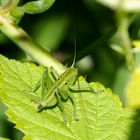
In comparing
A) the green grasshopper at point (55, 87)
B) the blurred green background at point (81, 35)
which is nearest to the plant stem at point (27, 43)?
the green grasshopper at point (55, 87)

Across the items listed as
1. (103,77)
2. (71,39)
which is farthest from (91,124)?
(71,39)

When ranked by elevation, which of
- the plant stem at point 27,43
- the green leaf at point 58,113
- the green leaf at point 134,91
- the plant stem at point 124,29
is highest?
the plant stem at point 124,29

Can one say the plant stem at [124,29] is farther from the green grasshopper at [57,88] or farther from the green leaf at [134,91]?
the green grasshopper at [57,88]

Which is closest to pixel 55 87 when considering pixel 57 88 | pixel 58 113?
pixel 57 88

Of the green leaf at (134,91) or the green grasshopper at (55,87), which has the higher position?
the green leaf at (134,91)

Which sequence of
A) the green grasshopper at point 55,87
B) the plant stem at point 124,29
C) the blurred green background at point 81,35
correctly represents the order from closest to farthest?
the plant stem at point 124,29
the green grasshopper at point 55,87
the blurred green background at point 81,35

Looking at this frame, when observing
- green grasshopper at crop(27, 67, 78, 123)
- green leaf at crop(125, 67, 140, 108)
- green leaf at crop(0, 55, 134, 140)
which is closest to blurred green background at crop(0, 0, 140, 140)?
green grasshopper at crop(27, 67, 78, 123)

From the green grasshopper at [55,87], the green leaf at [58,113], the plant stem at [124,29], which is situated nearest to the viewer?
the plant stem at [124,29]

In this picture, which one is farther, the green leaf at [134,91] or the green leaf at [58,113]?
the green leaf at [58,113]

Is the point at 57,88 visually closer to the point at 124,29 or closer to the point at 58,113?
the point at 58,113
